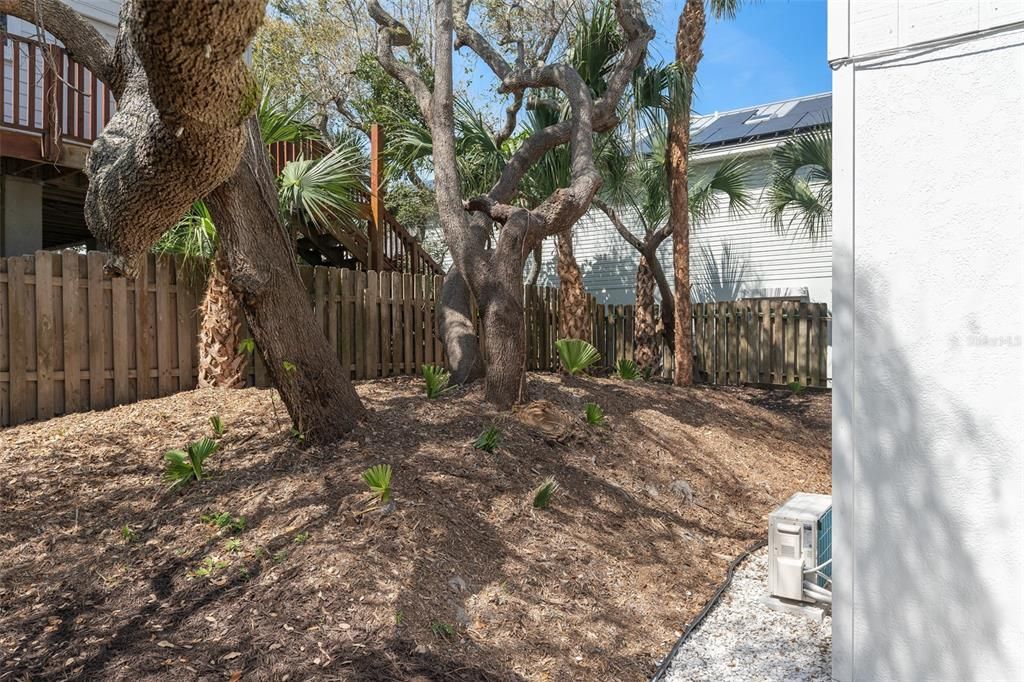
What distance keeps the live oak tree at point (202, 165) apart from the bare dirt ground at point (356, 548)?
0.68 m

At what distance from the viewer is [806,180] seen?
13.3m

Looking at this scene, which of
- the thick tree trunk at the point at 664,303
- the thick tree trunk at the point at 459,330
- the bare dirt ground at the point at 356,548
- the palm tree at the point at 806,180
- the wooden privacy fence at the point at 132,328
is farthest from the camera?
the thick tree trunk at the point at 664,303

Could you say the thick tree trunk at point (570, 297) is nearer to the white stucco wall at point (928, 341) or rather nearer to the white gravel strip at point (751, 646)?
the white gravel strip at point (751, 646)

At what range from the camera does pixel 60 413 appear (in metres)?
6.65

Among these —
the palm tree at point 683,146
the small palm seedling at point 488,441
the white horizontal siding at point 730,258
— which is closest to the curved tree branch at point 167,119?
the small palm seedling at point 488,441

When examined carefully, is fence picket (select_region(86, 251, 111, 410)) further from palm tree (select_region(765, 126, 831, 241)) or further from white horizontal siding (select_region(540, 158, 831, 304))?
white horizontal siding (select_region(540, 158, 831, 304))

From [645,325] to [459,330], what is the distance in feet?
17.5

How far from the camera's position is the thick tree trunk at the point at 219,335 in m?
7.18

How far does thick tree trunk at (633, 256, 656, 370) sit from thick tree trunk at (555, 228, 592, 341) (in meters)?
1.04

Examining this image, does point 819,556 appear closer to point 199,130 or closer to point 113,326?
point 199,130

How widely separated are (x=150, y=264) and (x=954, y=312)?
685cm

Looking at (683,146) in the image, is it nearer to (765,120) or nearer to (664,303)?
(664,303)

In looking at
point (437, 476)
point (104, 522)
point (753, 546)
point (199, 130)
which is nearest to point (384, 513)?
point (437, 476)

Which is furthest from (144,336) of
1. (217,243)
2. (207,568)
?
(207,568)
